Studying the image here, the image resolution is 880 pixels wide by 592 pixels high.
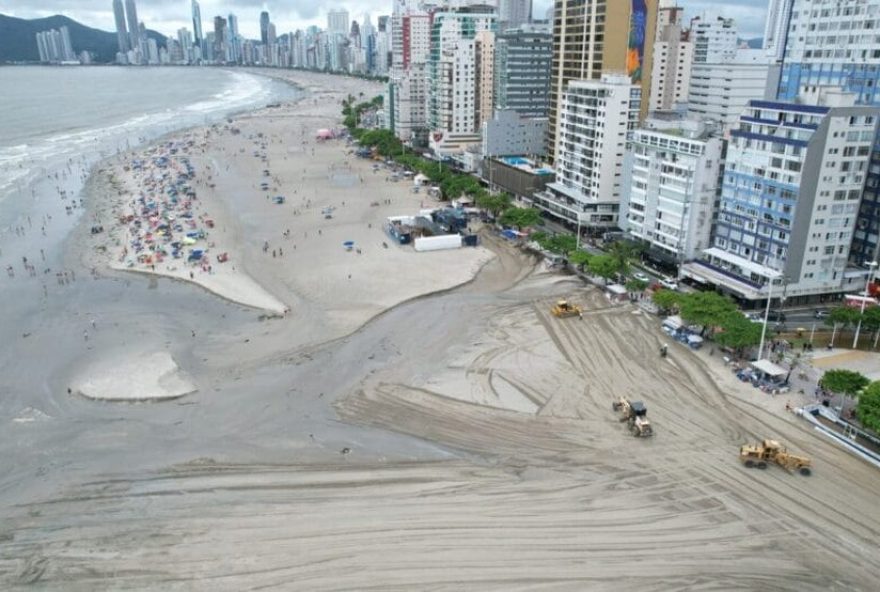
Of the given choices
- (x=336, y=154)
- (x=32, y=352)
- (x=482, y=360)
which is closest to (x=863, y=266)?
(x=482, y=360)

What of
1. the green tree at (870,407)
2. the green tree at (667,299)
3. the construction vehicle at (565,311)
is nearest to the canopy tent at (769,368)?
the green tree at (870,407)

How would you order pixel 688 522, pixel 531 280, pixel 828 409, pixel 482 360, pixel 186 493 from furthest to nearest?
pixel 531 280 < pixel 482 360 < pixel 828 409 < pixel 186 493 < pixel 688 522

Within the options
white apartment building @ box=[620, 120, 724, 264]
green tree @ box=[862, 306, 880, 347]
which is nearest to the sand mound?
white apartment building @ box=[620, 120, 724, 264]

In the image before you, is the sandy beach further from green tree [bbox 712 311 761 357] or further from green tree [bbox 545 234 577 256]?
green tree [bbox 545 234 577 256]

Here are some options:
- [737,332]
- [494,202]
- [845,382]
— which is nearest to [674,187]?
[737,332]

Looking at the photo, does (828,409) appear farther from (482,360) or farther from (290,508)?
(290,508)
